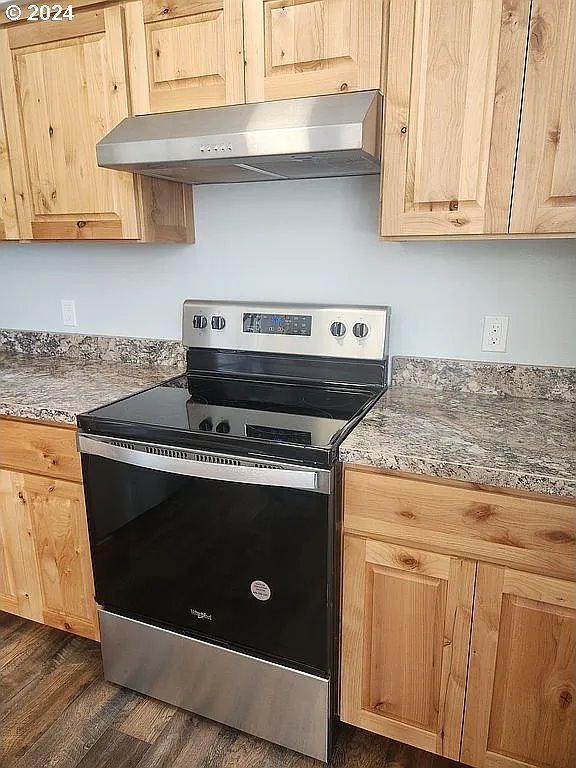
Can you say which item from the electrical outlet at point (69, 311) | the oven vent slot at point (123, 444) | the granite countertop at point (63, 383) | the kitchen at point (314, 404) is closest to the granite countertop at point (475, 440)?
the kitchen at point (314, 404)

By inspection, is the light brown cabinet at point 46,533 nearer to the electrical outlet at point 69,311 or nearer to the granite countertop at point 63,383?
the granite countertop at point 63,383

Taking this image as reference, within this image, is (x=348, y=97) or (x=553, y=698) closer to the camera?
(x=553, y=698)

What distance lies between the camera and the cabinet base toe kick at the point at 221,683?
148 centimetres

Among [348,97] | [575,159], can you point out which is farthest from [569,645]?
[348,97]

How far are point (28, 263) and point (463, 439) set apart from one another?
1919mm

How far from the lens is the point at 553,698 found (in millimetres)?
1259

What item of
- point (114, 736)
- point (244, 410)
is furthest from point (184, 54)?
point (114, 736)

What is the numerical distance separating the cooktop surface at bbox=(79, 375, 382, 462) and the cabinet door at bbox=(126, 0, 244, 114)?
0.83m

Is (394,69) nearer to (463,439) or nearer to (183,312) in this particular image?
(463,439)

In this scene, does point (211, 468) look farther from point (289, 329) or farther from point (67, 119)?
point (67, 119)

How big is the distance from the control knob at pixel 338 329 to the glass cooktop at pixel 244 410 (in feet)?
0.56

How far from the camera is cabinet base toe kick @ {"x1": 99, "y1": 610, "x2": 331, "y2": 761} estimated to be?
1.48m

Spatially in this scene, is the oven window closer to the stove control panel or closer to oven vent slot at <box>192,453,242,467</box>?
oven vent slot at <box>192,453,242,467</box>

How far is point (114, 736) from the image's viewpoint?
1.60 metres
